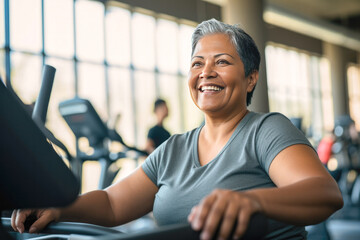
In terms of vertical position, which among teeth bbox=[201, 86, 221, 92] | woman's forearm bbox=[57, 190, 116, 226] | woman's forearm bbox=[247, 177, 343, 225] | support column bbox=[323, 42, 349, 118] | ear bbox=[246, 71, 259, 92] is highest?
support column bbox=[323, 42, 349, 118]

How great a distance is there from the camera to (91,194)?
1276 mm

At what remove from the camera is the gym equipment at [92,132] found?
142 inches

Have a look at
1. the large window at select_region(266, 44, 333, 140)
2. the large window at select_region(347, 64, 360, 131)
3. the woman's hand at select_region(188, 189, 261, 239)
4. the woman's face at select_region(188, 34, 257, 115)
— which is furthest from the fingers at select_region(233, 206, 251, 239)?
the large window at select_region(347, 64, 360, 131)

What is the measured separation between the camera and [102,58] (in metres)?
7.87

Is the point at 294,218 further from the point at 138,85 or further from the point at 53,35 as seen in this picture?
the point at 138,85

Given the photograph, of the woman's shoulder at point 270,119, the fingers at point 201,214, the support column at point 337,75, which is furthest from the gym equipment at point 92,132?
the support column at point 337,75

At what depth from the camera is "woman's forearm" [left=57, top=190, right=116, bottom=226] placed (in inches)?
46.7

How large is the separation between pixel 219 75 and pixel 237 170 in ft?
1.01

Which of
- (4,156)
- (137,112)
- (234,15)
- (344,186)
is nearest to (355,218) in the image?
(344,186)

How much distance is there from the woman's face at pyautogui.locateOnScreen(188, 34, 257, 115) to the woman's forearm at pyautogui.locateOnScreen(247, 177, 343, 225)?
490 millimetres

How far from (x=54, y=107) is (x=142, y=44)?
236 centimetres

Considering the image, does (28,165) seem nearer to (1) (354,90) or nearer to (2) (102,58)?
(2) (102,58)

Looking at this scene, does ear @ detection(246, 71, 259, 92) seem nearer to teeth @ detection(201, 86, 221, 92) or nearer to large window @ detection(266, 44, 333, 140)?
teeth @ detection(201, 86, 221, 92)

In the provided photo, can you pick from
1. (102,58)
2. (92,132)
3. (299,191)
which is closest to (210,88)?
(299,191)
